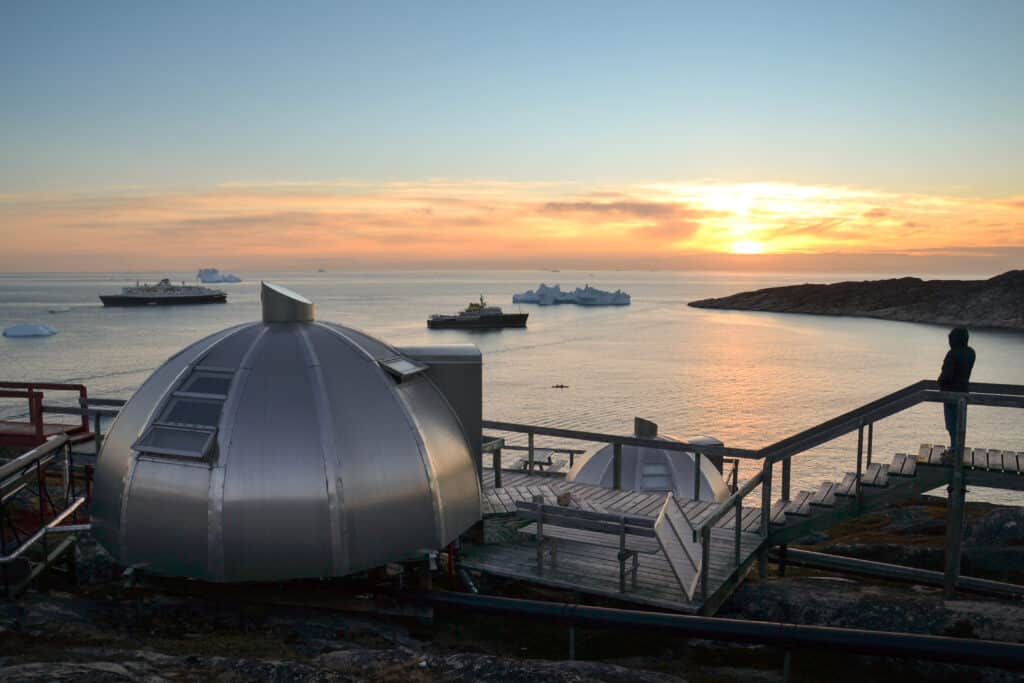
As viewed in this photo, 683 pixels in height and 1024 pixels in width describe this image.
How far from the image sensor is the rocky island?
136625 mm

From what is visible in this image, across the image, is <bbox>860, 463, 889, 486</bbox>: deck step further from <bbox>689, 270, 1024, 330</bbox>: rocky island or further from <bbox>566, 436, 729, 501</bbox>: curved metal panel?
<bbox>689, 270, 1024, 330</bbox>: rocky island

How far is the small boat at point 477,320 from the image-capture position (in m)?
125

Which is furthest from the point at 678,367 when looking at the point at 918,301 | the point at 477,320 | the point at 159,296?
the point at 159,296

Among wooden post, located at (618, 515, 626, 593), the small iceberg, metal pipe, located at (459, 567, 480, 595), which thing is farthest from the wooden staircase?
the small iceberg

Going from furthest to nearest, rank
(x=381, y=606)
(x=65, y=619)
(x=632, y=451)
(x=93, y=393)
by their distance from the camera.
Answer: (x=93, y=393)
(x=632, y=451)
(x=381, y=606)
(x=65, y=619)

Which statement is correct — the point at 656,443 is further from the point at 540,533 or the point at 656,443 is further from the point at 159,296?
the point at 159,296

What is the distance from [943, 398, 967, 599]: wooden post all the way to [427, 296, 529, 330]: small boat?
113 meters

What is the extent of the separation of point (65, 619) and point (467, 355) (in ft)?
21.3

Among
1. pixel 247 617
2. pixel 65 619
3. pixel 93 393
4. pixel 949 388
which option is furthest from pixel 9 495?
pixel 93 393

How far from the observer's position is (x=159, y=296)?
174m

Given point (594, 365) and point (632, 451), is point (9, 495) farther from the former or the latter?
point (594, 365)

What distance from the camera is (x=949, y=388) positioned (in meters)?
11.7

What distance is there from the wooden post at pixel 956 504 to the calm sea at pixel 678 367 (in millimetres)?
22505

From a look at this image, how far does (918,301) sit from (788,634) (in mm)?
175544
